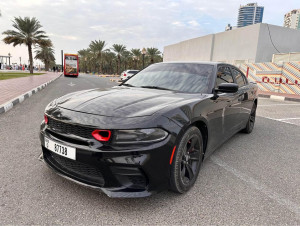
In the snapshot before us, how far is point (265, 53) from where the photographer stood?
21062mm

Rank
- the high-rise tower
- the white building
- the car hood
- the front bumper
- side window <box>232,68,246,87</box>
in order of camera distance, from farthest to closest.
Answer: the high-rise tower → the white building → side window <box>232,68,246,87</box> → the car hood → the front bumper

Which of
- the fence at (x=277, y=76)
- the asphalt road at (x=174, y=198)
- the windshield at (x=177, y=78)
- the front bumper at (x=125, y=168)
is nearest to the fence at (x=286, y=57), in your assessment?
the fence at (x=277, y=76)

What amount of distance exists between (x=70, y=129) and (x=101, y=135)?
33 centimetres

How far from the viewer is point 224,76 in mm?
3391

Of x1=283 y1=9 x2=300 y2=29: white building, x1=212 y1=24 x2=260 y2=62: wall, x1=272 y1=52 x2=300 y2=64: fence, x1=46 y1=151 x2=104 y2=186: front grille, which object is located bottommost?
x1=46 y1=151 x2=104 y2=186: front grille

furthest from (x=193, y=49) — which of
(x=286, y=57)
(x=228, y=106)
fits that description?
(x=228, y=106)

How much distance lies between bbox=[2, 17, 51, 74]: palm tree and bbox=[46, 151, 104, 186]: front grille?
107ft

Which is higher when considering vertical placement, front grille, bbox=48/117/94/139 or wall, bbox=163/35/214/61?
wall, bbox=163/35/214/61

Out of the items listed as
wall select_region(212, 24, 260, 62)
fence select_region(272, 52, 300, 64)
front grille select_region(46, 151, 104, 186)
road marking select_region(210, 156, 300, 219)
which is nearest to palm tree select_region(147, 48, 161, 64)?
wall select_region(212, 24, 260, 62)

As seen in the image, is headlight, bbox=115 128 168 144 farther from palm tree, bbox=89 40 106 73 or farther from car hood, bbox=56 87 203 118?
palm tree, bbox=89 40 106 73

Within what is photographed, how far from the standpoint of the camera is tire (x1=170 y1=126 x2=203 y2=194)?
2.08 metres

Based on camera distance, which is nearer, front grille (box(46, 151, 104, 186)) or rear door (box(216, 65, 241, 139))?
front grille (box(46, 151, 104, 186))

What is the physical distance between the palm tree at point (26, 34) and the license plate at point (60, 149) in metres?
32.6

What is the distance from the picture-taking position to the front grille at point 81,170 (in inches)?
75.8
